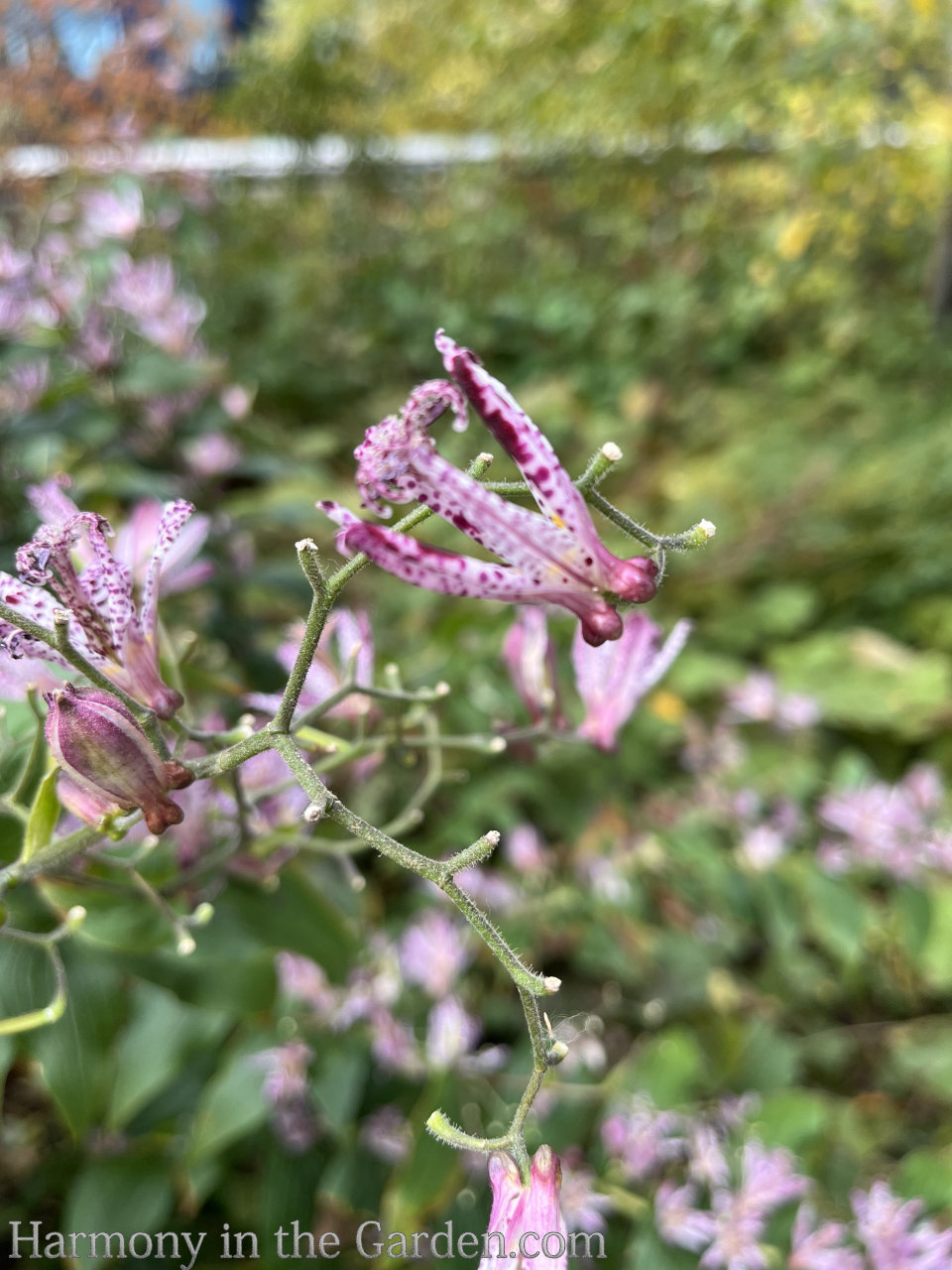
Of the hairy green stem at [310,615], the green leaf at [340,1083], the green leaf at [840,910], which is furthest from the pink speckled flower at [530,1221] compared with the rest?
the green leaf at [840,910]

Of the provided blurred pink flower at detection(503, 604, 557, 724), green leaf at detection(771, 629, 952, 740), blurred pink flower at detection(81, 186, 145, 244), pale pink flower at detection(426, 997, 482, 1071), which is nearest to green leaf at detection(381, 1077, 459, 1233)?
pale pink flower at detection(426, 997, 482, 1071)

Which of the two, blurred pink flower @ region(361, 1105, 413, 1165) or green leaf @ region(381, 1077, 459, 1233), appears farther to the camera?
blurred pink flower @ region(361, 1105, 413, 1165)

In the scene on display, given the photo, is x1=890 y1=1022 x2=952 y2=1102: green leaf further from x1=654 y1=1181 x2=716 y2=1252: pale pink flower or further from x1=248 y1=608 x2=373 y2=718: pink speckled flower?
x1=248 y1=608 x2=373 y2=718: pink speckled flower

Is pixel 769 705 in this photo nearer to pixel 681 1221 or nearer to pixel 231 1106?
pixel 681 1221

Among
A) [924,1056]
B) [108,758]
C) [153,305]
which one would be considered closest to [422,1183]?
[108,758]

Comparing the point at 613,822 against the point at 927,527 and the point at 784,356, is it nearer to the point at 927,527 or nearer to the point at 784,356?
the point at 927,527

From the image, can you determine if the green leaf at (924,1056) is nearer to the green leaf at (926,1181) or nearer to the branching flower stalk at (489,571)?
the green leaf at (926,1181)

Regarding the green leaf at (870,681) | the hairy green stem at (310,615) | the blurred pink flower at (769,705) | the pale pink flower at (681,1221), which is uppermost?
the green leaf at (870,681)
